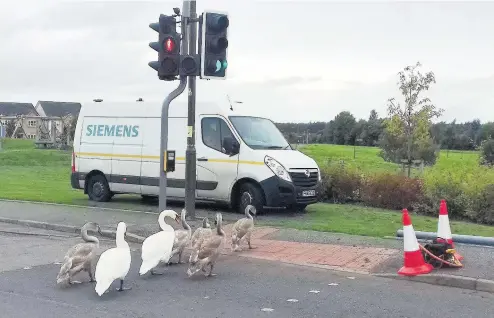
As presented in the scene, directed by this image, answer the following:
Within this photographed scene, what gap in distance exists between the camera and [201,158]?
49.2 feet

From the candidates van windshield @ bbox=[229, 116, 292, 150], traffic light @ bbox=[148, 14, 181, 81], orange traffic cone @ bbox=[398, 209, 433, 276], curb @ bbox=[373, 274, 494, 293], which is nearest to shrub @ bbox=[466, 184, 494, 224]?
van windshield @ bbox=[229, 116, 292, 150]

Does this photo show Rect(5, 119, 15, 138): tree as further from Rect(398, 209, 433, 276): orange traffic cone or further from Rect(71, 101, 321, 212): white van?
Rect(398, 209, 433, 276): orange traffic cone

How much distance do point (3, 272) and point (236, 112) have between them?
24.9ft

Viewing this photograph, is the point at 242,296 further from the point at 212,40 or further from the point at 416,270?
the point at 212,40

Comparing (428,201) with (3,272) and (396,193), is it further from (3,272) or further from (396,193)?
(3,272)

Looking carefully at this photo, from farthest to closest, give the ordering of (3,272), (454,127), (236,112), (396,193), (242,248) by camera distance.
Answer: (454,127) → (396,193) → (236,112) → (242,248) → (3,272)

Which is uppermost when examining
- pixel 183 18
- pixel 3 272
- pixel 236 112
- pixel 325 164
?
pixel 183 18

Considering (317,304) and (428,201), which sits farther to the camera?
(428,201)

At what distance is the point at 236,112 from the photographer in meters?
15.2

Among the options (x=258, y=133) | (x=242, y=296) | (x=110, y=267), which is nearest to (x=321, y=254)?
(x=242, y=296)

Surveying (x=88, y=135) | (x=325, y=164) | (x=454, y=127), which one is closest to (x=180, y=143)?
(x=88, y=135)

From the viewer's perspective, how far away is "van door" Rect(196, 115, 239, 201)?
47.9 ft

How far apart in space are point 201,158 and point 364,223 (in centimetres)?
419

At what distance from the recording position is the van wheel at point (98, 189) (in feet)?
55.5
